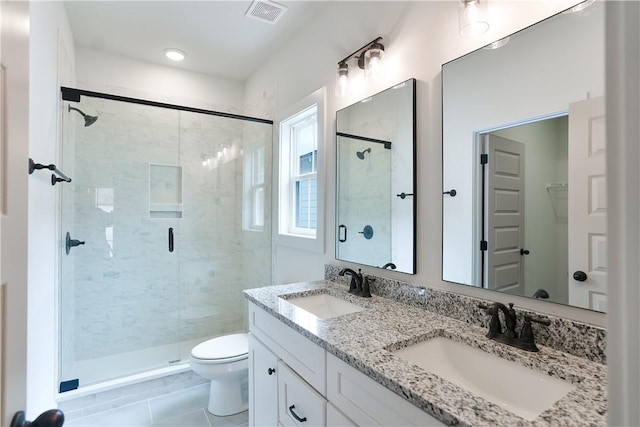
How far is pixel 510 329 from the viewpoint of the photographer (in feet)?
3.33

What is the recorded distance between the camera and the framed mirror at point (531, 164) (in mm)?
926

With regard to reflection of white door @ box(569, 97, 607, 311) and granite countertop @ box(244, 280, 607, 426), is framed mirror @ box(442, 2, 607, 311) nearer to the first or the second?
reflection of white door @ box(569, 97, 607, 311)

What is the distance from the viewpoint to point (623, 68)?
30 cm

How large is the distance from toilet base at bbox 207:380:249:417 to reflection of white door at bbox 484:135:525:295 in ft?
5.78

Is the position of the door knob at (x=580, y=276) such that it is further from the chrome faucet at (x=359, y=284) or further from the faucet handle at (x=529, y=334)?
the chrome faucet at (x=359, y=284)

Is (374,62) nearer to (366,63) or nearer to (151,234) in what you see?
(366,63)

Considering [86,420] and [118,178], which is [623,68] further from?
[118,178]

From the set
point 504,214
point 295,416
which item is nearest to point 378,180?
point 504,214

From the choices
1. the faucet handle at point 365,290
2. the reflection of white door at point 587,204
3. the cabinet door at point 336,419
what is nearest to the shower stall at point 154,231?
the faucet handle at point 365,290

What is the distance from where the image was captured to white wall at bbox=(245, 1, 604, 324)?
1.14 m

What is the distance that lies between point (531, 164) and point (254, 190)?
232cm

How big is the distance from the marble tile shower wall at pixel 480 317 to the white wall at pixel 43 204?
59.4 inches

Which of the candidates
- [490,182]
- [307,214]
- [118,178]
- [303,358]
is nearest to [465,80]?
[490,182]

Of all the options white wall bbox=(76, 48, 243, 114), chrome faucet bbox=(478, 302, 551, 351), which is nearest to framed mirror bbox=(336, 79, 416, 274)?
chrome faucet bbox=(478, 302, 551, 351)
